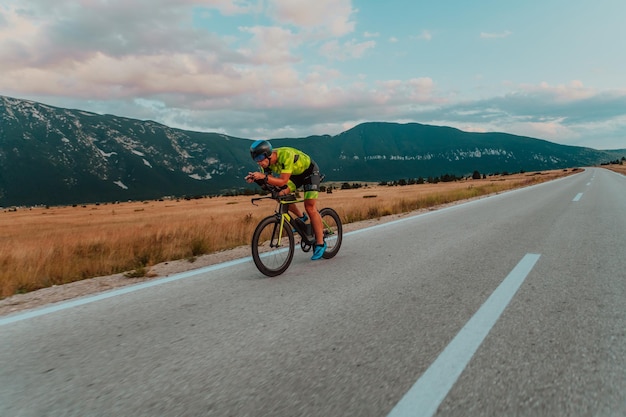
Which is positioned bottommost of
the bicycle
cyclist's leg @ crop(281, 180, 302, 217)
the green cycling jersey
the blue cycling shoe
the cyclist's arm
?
the blue cycling shoe

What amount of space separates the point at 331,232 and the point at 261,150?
2.22 metres

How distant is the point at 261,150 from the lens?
5.21 meters

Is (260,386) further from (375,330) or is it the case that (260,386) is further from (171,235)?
(171,235)

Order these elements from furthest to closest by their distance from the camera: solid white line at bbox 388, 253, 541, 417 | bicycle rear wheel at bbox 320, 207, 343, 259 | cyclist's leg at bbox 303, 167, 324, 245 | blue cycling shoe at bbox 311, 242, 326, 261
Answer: bicycle rear wheel at bbox 320, 207, 343, 259, blue cycling shoe at bbox 311, 242, 326, 261, cyclist's leg at bbox 303, 167, 324, 245, solid white line at bbox 388, 253, 541, 417

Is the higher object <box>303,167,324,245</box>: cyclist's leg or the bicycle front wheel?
<box>303,167,324,245</box>: cyclist's leg

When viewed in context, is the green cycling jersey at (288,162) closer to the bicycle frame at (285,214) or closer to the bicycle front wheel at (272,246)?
the bicycle frame at (285,214)

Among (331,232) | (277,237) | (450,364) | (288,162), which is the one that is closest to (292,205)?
(277,237)

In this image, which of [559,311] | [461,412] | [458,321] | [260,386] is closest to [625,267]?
[559,311]

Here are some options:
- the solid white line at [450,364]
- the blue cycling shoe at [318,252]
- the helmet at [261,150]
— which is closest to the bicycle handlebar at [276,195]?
the helmet at [261,150]

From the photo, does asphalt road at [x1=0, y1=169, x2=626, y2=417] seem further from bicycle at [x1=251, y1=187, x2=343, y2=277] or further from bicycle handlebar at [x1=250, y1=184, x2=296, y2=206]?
bicycle handlebar at [x1=250, y1=184, x2=296, y2=206]

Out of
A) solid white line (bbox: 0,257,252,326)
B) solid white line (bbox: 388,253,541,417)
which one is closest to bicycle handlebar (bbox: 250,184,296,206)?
solid white line (bbox: 0,257,252,326)

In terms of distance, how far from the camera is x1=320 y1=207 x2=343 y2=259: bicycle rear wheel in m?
6.64

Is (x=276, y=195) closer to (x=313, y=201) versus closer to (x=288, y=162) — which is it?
(x=288, y=162)

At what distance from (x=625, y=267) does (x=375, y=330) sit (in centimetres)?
429
